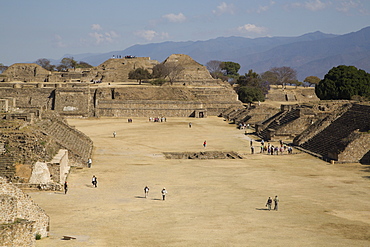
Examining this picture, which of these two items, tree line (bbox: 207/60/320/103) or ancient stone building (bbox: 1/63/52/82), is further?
ancient stone building (bbox: 1/63/52/82)

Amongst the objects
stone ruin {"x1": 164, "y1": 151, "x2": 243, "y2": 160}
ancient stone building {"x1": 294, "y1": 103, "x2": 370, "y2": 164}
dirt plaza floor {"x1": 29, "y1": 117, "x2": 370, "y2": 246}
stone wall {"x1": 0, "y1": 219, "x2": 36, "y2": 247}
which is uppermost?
ancient stone building {"x1": 294, "y1": 103, "x2": 370, "y2": 164}

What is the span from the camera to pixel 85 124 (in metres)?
58.4

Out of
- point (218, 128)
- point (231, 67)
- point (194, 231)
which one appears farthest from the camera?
point (231, 67)

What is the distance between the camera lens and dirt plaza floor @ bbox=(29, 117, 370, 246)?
16.0m

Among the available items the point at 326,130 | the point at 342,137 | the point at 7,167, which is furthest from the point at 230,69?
the point at 7,167

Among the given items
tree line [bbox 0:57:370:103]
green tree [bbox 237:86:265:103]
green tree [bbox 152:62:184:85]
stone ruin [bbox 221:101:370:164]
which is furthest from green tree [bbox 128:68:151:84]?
stone ruin [bbox 221:101:370:164]

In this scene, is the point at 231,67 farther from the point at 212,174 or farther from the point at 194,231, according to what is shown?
the point at 194,231

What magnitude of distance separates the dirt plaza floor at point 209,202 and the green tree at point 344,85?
29.0 metres

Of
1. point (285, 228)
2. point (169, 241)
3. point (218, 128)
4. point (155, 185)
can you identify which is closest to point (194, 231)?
point (169, 241)

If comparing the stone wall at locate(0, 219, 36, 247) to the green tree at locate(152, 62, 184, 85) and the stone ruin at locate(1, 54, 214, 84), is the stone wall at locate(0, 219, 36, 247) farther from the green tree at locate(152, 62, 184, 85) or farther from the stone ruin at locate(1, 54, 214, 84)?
the green tree at locate(152, 62, 184, 85)

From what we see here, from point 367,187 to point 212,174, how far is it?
27.8 feet

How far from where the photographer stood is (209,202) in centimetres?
2150

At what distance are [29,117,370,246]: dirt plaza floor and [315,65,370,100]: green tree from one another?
29.0 m

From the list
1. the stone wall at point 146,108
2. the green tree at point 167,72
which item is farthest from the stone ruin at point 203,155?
the green tree at point 167,72
